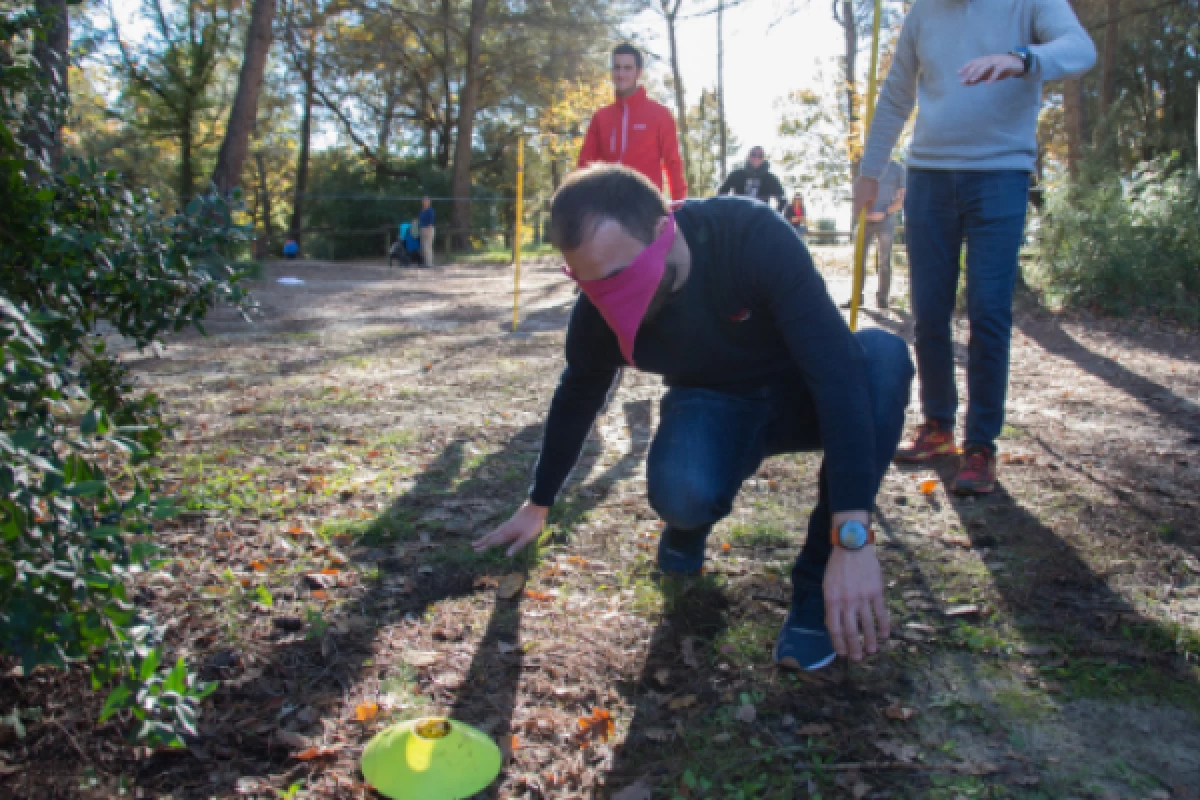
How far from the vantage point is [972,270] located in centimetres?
330

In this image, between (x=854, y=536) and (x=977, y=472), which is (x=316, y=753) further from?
(x=977, y=472)

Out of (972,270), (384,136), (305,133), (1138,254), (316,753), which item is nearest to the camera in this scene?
(316,753)

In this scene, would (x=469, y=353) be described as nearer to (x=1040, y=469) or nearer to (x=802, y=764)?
(x=1040, y=469)

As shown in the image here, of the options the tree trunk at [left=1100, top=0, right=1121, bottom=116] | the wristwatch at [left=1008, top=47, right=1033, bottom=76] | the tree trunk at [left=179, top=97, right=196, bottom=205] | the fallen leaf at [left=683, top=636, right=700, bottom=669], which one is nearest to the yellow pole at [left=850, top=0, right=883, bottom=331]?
the wristwatch at [left=1008, top=47, right=1033, bottom=76]

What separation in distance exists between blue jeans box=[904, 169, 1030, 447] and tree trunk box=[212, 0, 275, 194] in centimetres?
1066

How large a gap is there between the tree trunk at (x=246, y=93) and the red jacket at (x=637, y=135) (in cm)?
825

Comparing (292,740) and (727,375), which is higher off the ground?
(727,375)

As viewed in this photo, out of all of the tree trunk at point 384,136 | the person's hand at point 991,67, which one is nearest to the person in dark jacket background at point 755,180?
the person's hand at point 991,67

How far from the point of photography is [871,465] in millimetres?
1801

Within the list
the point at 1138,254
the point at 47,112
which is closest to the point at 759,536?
the point at 47,112

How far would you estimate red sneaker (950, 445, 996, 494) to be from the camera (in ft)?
10.4

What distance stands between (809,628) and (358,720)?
107 centimetres

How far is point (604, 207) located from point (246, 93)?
11.8 m

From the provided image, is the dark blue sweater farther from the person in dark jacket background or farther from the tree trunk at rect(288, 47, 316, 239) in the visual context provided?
the tree trunk at rect(288, 47, 316, 239)
